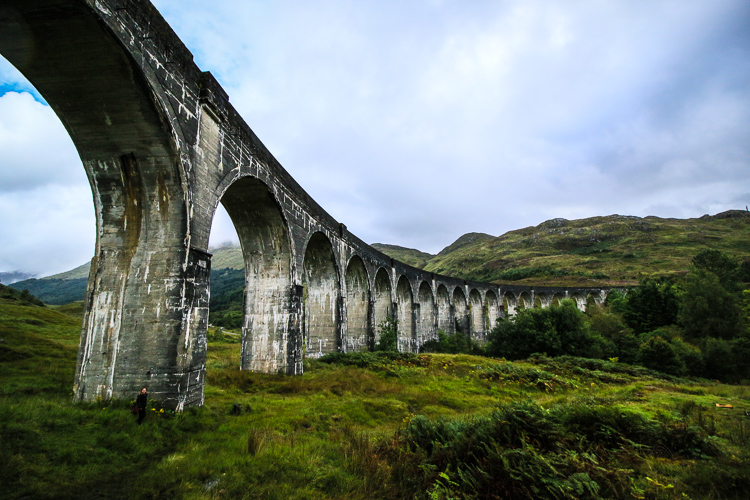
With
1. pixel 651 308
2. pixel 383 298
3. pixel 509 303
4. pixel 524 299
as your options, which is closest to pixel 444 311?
pixel 383 298

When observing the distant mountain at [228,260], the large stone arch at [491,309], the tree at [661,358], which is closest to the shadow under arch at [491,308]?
the large stone arch at [491,309]

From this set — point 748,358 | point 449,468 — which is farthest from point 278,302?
point 748,358

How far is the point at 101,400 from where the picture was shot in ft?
22.0

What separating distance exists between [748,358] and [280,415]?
90.6ft

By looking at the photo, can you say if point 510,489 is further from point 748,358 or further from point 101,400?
point 748,358

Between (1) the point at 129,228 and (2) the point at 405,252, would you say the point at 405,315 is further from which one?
(2) the point at 405,252

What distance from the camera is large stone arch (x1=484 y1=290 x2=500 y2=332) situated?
44.2 metres

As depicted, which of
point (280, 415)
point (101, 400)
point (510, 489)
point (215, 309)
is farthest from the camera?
point (215, 309)

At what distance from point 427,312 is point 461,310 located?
26.2 feet

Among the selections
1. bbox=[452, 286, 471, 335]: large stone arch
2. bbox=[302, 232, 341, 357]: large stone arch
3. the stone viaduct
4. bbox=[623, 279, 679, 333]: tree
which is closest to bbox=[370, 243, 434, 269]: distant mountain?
bbox=[452, 286, 471, 335]: large stone arch

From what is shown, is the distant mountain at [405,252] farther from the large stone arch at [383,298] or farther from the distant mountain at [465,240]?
the large stone arch at [383,298]

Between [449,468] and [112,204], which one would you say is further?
[112,204]

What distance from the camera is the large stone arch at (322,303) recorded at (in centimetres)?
1809

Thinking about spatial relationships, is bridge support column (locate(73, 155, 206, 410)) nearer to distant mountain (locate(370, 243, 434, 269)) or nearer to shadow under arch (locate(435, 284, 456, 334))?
shadow under arch (locate(435, 284, 456, 334))
